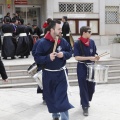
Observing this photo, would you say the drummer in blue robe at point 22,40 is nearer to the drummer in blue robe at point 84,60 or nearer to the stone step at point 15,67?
the stone step at point 15,67

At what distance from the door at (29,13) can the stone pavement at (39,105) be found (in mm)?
9516

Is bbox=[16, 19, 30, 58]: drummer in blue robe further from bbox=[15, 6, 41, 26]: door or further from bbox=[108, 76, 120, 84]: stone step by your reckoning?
bbox=[15, 6, 41, 26]: door

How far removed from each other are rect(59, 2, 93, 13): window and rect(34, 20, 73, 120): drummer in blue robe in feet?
39.5

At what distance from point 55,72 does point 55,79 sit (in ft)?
0.35

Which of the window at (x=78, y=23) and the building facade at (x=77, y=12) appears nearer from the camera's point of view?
the building facade at (x=77, y=12)

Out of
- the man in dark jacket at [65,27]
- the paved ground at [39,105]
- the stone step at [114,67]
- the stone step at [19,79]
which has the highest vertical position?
the man in dark jacket at [65,27]

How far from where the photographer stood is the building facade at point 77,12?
53.3 ft

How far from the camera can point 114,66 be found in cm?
971

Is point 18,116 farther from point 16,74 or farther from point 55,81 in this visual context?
point 16,74

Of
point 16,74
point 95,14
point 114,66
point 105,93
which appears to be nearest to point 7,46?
point 16,74

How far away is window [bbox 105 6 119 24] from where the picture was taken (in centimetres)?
1759

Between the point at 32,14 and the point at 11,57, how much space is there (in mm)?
6893

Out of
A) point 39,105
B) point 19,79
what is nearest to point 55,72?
point 39,105

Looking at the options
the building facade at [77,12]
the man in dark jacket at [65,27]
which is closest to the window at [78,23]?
the building facade at [77,12]
